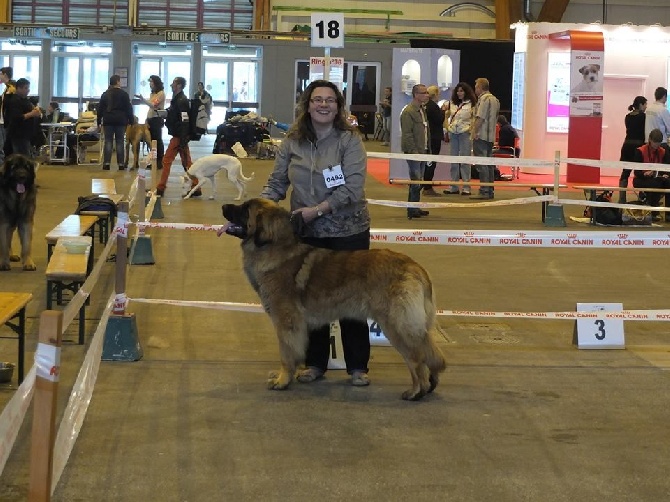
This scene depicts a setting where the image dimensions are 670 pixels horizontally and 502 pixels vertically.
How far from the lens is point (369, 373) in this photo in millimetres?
6098

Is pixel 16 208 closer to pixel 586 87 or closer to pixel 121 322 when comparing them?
pixel 121 322

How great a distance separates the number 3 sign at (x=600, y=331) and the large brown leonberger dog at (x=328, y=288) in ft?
5.40

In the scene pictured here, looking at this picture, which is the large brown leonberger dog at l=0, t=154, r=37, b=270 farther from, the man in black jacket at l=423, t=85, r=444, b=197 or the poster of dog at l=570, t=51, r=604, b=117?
the poster of dog at l=570, t=51, r=604, b=117

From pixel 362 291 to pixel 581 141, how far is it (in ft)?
43.4

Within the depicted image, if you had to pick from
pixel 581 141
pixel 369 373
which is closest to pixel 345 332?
pixel 369 373

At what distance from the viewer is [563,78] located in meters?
21.1

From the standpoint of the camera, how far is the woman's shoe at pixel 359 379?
5.79 meters

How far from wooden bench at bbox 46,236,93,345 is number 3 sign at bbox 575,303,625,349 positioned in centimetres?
319

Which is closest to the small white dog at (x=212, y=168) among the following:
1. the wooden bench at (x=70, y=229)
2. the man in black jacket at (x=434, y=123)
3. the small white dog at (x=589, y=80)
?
the man in black jacket at (x=434, y=123)

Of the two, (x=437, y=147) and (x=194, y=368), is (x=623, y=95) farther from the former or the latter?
(x=194, y=368)

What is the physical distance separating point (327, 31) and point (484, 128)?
523 centimetres

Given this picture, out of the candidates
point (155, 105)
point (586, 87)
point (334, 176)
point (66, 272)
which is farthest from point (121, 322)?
point (155, 105)

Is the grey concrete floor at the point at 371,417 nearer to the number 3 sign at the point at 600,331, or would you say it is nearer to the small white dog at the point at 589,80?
the number 3 sign at the point at 600,331

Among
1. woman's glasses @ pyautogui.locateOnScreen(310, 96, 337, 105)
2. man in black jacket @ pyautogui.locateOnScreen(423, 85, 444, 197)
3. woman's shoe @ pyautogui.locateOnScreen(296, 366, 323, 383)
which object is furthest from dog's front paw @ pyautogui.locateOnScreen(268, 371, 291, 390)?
man in black jacket @ pyautogui.locateOnScreen(423, 85, 444, 197)
